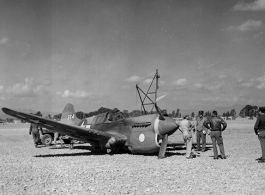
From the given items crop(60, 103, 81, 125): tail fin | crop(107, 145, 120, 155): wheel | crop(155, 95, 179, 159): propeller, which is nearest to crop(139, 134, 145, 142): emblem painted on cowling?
crop(155, 95, 179, 159): propeller

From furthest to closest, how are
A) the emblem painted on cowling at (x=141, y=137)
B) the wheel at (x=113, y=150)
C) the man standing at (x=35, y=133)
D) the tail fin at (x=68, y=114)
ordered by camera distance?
the tail fin at (x=68, y=114), the man standing at (x=35, y=133), the wheel at (x=113, y=150), the emblem painted on cowling at (x=141, y=137)

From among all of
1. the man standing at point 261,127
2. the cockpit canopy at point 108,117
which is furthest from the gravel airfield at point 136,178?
the cockpit canopy at point 108,117

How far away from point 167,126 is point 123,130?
105 inches

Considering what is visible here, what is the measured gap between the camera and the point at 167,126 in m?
12.2

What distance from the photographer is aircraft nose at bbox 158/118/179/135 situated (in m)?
12.2

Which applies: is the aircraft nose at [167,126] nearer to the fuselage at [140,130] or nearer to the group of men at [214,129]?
the fuselage at [140,130]

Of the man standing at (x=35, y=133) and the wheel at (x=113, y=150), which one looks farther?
the man standing at (x=35, y=133)

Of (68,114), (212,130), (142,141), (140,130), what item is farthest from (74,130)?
(68,114)

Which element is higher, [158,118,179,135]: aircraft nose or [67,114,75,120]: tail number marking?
[67,114,75,120]: tail number marking

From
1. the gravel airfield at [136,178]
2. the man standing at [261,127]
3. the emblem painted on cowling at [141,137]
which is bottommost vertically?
the gravel airfield at [136,178]

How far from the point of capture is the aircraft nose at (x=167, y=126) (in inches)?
479

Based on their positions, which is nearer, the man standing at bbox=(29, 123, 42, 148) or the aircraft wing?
the aircraft wing

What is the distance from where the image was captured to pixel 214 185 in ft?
23.0

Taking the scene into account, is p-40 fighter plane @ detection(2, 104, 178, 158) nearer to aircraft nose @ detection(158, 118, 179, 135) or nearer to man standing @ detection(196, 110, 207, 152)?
aircraft nose @ detection(158, 118, 179, 135)
